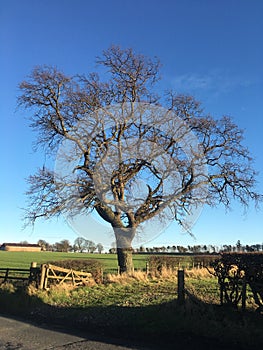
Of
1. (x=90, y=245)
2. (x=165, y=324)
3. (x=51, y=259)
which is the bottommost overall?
(x=165, y=324)

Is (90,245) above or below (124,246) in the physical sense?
above

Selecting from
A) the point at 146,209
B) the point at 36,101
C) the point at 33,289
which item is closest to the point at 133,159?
the point at 146,209

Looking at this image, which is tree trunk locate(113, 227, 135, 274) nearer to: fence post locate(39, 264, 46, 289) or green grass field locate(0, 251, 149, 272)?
fence post locate(39, 264, 46, 289)

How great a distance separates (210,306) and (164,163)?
1161 cm

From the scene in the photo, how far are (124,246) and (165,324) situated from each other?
1221 cm

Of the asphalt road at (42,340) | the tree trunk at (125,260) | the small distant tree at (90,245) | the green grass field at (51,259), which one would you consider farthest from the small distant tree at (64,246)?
the asphalt road at (42,340)

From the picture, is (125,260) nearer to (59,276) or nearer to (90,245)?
(59,276)

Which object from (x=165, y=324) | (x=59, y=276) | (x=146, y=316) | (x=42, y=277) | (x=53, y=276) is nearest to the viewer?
(x=165, y=324)

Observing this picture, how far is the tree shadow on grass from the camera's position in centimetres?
725

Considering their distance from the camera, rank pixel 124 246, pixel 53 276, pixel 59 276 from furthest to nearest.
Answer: pixel 124 246 < pixel 59 276 < pixel 53 276

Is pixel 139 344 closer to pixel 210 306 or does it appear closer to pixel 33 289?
pixel 210 306

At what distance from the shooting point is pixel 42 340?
761cm

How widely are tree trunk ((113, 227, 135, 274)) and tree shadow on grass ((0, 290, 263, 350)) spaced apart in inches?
346

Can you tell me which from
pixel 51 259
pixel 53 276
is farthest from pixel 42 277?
pixel 51 259
